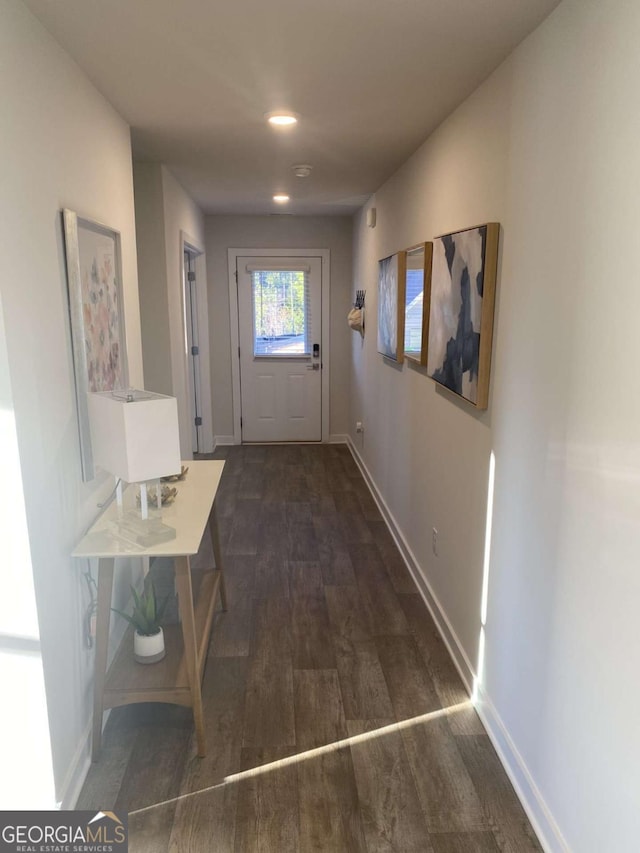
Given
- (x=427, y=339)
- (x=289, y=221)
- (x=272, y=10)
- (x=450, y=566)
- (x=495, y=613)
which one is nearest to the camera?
(x=272, y=10)

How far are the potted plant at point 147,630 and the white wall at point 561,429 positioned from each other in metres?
1.22

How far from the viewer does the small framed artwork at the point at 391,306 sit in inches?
138

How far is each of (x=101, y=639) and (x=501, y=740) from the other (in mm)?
1389

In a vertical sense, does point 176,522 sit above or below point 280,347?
below

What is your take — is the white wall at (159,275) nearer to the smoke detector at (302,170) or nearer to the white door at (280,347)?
the smoke detector at (302,170)

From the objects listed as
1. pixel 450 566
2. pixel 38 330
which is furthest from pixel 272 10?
pixel 450 566

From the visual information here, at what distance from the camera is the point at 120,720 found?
2248 millimetres

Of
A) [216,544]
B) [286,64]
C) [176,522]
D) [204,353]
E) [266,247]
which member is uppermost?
[286,64]

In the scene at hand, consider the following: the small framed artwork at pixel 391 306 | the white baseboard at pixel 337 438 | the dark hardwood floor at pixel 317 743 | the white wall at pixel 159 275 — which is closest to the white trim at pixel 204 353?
the white baseboard at pixel 337 438

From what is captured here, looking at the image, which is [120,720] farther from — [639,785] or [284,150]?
[284,150]

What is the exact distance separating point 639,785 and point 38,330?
5.96ft

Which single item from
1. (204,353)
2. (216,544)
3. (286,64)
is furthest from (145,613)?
(204,353)

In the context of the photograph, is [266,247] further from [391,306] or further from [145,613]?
[145,613]

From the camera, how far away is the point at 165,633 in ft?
7.97
